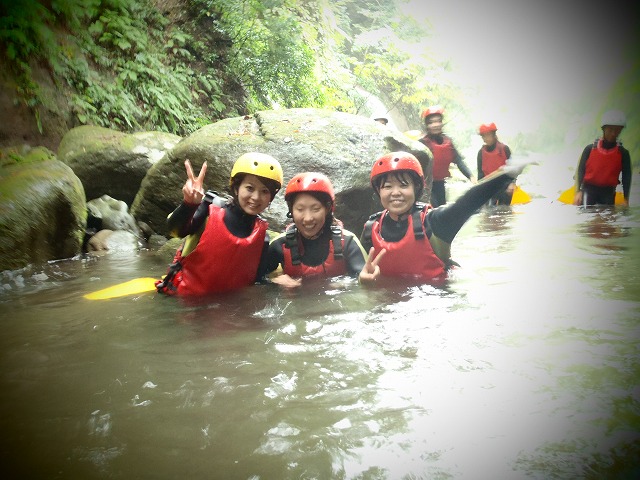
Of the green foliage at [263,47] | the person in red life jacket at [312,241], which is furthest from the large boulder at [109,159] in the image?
the green foliage at [263,47]

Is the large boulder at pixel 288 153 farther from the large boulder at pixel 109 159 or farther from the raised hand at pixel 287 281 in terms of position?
the raised hand at pixel 287 281

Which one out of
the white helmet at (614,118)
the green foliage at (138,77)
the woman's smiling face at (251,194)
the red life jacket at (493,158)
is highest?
the green foliage at (138,77)

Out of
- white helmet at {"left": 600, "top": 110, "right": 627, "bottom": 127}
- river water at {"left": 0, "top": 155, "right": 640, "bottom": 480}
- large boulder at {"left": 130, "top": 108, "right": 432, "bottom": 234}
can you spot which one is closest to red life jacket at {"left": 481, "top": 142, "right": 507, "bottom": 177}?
white helmet at {"left": 600, "top": 110, "right": 627, "bottom": 127}

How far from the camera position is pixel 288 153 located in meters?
5.34

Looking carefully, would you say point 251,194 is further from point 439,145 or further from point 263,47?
point 263,47

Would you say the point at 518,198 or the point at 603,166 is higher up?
the point at 603,166

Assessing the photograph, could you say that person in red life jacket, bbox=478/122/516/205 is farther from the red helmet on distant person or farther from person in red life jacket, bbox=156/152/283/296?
person in red life jacket, bbox=156/152/283/296

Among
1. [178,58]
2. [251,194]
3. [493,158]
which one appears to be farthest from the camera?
[178,58]

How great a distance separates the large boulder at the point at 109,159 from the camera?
646cm

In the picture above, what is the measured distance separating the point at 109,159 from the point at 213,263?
4485mm

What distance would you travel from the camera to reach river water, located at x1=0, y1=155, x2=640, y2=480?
3.74 ft

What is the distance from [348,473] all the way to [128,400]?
3.06ft

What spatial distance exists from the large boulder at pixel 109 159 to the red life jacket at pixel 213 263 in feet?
13.0

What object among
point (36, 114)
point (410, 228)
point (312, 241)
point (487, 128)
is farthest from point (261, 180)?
point (487, 128)
